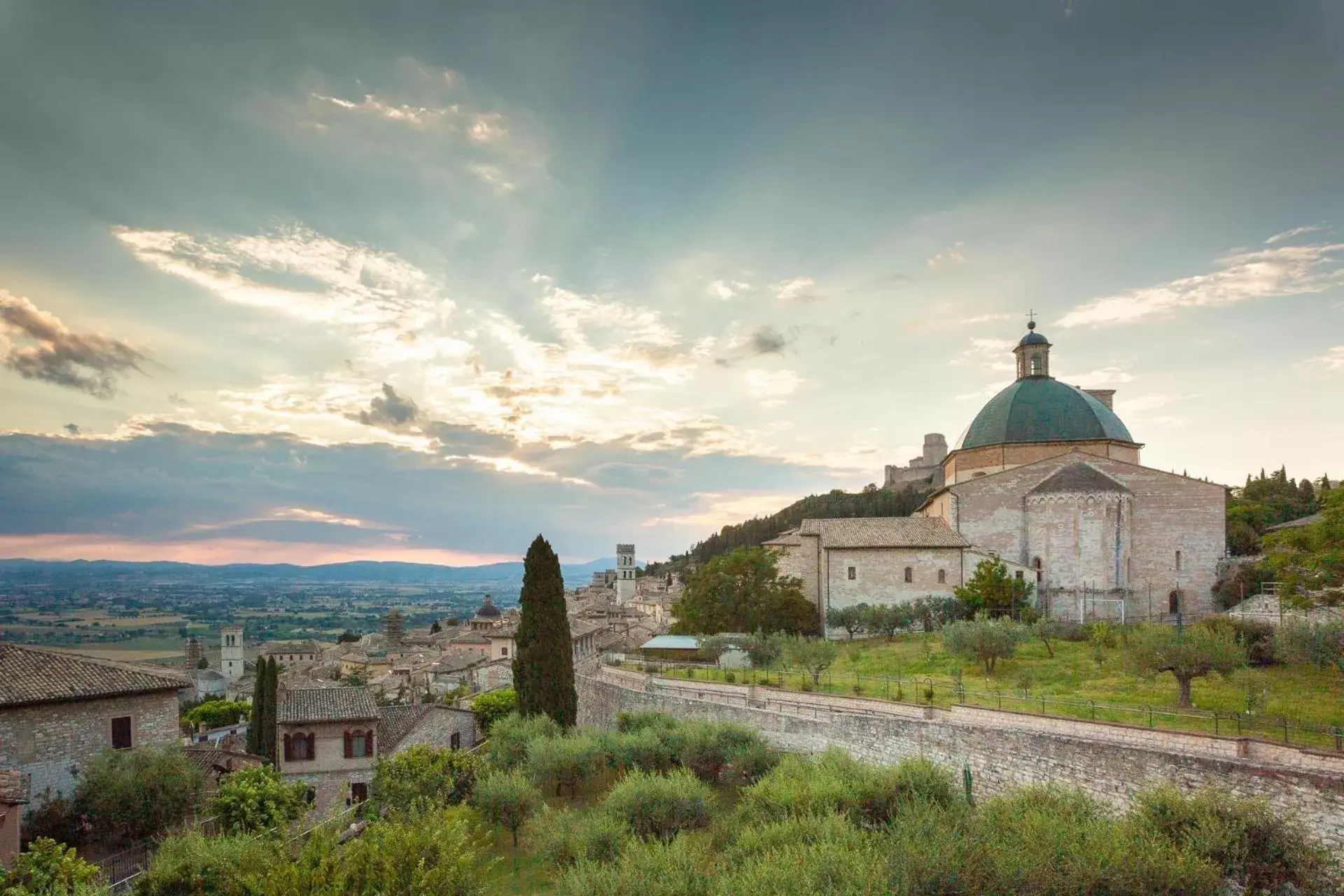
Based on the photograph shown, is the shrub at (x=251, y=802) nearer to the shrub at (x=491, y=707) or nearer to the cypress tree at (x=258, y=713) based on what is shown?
the shrub at (x=491, y=707)

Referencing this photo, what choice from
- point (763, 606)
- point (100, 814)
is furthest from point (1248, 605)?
point (100, 814)

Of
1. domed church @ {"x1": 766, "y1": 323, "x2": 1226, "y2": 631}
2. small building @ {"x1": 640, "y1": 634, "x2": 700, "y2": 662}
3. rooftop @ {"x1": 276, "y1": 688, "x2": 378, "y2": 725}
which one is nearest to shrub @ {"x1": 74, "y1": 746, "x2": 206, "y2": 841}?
rooftop @ {"x1": 276, "y1": 688, "x2": 378, "y2": 725}

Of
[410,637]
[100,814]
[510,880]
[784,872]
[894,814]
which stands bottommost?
[410,637]

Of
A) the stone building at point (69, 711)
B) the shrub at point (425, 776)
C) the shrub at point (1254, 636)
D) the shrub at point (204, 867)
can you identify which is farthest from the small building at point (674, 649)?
the shrub at point (204, 867)

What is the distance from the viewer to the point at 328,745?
102ft

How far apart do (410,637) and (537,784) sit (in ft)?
332

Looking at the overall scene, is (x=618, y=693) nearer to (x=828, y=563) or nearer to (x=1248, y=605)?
(x=828, y=563)

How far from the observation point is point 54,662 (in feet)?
70.5

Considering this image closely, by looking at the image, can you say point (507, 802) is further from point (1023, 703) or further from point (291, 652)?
point (291, 652)

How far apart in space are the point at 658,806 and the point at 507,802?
5.14 meters

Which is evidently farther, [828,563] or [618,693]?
[828,563]

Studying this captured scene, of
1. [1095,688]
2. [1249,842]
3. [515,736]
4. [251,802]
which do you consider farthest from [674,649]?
[1249,842]

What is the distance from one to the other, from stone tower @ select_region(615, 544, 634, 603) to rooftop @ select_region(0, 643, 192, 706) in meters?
100

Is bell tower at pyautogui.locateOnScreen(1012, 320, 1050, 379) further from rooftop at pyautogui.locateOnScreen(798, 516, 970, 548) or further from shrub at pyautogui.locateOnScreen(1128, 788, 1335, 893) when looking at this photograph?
shrub at pyautogui.locateOnScreen(1128, 788, 1335, 893)
